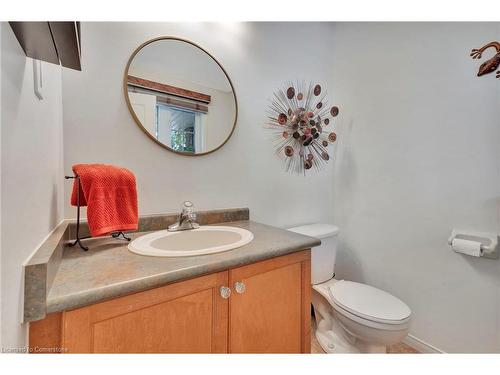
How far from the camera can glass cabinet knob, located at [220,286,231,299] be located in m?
0.72

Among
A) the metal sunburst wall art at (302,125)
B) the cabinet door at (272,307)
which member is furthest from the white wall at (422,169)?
the cabinet door at (272,307)

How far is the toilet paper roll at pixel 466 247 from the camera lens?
112cm

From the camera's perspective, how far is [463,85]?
48.5 inches

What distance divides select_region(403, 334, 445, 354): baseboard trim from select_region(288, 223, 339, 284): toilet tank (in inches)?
25.4

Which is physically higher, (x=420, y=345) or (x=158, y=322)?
(x=158, y=322)

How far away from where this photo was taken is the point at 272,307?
2.81 feet

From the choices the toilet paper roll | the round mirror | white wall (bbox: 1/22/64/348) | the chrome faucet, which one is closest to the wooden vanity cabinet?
white wall (bbox: 1/22/64/348)

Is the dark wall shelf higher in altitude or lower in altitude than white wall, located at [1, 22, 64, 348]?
higher

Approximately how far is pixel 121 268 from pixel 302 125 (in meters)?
1.50

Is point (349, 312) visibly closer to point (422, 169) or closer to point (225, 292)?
point (225, 292)

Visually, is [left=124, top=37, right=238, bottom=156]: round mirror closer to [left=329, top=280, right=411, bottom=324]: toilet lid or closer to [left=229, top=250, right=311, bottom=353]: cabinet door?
[left=229, top=250, right=311, bottom=353]: cabinet door

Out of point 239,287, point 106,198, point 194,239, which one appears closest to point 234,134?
point 194,239

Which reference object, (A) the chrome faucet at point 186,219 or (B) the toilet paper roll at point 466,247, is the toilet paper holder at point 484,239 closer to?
(B) the toilet paper roll at point 466,247
